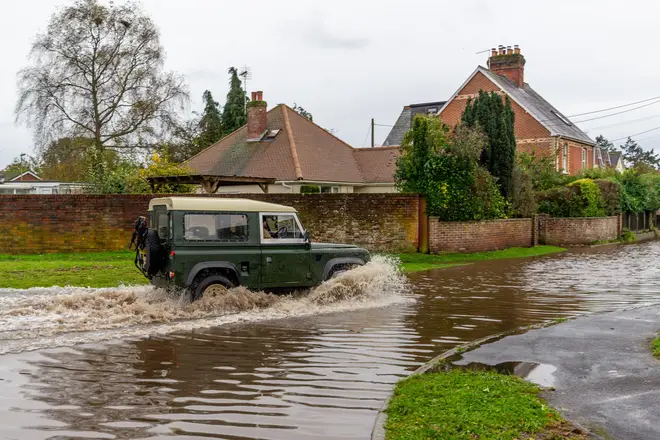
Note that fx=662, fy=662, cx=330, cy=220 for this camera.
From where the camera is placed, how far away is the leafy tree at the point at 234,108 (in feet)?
166

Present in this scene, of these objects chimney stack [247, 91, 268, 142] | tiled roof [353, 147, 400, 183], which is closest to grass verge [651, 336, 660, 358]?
tiled roof [353, 147, 400, 183]

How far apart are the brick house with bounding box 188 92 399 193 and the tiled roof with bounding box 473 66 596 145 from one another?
380 inches

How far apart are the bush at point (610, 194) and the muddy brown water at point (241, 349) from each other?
1721cm

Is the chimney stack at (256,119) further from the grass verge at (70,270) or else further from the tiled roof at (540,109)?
the grass verge at (70,270)

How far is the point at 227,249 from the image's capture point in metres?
11.5

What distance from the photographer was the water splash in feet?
31.7

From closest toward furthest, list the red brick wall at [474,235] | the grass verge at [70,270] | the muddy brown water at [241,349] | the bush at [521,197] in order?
the muddy brown water at [241,349], the grass verge at [70,270], the red brick wall at [474,235], the bush at [521,197]

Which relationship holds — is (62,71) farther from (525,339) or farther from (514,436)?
(514,436)

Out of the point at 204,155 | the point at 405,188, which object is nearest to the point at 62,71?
the point at 204,155

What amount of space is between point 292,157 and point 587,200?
45.7ft

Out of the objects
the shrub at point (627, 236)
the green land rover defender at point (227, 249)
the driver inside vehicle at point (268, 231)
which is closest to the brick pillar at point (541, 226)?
the shrub at point (627, 236)

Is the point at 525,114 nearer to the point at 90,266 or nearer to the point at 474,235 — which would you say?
the point at 474,235

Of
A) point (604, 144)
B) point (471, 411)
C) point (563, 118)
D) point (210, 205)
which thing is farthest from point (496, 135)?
point (604, 144)

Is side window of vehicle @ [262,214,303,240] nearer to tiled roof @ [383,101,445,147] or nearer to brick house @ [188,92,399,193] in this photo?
brick house @ [188,92,399,193]
